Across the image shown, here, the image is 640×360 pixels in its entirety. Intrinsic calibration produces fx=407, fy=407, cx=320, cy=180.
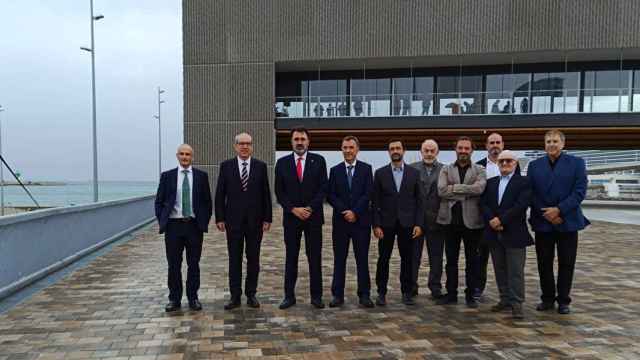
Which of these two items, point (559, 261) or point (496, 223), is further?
point (559, 261)

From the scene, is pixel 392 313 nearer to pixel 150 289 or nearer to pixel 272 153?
pixel 150 289

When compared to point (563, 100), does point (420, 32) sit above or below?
above

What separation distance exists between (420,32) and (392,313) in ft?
52.1

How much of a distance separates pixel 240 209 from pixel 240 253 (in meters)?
0.52

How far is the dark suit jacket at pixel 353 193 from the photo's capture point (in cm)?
466

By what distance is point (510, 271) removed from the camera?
4387 millimetres

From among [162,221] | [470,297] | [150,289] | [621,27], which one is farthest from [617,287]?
Result: [621,27]

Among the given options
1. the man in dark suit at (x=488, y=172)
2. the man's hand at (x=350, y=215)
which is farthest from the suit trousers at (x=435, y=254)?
the man's hand at (x=350, y=215)

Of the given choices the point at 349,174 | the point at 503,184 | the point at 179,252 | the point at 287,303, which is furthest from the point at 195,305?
the point at 503,184

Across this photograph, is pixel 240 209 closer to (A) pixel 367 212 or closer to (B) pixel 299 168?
(B) pixel 299 168

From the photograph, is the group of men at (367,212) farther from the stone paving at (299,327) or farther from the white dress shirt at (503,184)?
the stone paving at (299,327)

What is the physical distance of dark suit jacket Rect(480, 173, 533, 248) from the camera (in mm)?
4305

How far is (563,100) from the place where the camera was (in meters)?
17.0

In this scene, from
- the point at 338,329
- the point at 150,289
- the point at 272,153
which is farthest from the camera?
the point at 272,153
